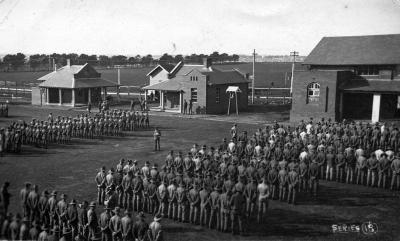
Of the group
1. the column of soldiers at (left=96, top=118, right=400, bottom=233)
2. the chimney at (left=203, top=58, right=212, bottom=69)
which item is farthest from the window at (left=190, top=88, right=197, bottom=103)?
the column of soldiers at (left=96, top=118, right=400, bottom=233)

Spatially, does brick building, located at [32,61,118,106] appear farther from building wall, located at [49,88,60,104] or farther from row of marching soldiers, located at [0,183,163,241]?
row of marching soldiers, located at [0,183,163,241]

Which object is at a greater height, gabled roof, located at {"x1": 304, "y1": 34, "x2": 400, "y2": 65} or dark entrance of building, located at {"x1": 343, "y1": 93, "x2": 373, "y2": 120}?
gabled roof, located at {"x1": 304, "y1": 34, "x2": 400, "y2": 65}

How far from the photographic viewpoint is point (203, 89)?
142 ft

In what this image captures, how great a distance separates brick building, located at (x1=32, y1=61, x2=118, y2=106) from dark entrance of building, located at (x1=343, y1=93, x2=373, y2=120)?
28.9m

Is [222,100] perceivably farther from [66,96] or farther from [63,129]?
[63,129]

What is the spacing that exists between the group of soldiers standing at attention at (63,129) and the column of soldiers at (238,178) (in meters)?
10.7

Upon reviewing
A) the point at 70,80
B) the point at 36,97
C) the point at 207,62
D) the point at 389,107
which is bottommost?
the point at 36,97

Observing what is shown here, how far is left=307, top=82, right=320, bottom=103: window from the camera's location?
123 ft

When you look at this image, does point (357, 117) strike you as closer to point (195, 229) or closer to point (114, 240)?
point (195, 229)

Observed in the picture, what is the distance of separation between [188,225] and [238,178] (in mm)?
2868

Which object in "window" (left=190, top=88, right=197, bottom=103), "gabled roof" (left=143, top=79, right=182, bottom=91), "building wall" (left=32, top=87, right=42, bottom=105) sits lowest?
"building wall" (left=32, top=87, right=42, bottom=105)

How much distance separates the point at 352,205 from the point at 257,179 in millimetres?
3825

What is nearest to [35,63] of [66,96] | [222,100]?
[66,96]

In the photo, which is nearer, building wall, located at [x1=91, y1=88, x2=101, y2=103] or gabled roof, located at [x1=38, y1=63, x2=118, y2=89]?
gabled roof, located at [x1=38, y1=63, x2=118, y2=89]
